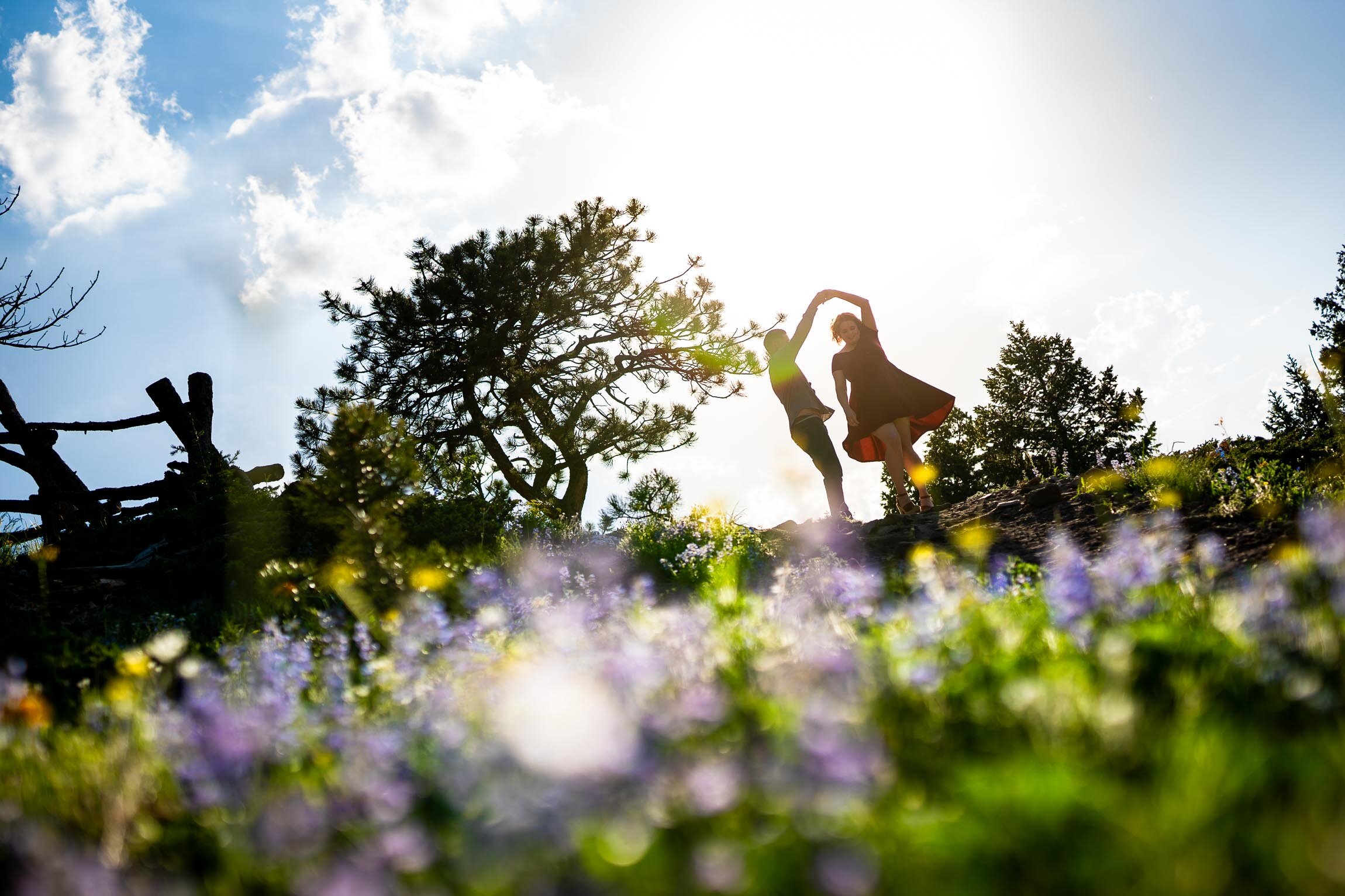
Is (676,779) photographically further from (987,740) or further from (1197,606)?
(1197,606)

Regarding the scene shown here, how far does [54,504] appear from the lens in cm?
1084

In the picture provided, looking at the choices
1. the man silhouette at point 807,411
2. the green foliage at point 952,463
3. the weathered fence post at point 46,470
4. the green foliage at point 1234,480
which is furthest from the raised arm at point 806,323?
the green foliage at point 952,463

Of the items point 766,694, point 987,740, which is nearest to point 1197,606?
point 987,740

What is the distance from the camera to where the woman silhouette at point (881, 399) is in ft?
27.5

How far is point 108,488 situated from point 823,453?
422 inches

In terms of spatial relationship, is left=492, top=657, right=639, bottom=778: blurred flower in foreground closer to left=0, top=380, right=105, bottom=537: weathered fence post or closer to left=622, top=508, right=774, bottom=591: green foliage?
left=622, top=508, right=774, bottom=591: green foliage

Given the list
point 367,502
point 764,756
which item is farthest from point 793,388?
point 764,756

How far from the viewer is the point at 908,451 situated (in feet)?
27.5

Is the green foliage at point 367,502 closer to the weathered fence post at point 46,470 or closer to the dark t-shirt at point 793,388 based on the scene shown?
the dark t-shirt at point 793,388

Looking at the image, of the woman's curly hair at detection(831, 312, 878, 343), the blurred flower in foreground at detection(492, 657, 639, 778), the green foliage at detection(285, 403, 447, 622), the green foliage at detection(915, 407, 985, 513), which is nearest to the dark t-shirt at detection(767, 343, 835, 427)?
the woman's curly hair at detection(831, 312, 878, 343)

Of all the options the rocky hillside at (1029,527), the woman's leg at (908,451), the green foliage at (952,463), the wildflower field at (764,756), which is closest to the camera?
the wildflower field at (764,756)

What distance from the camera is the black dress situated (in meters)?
8.40

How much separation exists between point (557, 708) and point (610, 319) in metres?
12.0

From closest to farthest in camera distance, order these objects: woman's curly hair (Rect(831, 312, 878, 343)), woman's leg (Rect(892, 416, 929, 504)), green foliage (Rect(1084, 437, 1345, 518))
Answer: green foliage (Rect(1084, 437, 1345, 518)) < woman's leg (Rect(892, 416, 929, 504)) < woman's curly hair (Rect(831, 312, 878, 343))
